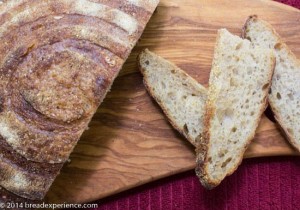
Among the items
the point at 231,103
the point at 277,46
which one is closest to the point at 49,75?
the point at 231,103

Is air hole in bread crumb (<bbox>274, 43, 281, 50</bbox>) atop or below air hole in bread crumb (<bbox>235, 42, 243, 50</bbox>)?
below

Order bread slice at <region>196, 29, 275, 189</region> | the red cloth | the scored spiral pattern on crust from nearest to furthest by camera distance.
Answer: the scored spiral pattern on crust → bread slice at <region>196, 29, 275, 189</region> → the red cloth

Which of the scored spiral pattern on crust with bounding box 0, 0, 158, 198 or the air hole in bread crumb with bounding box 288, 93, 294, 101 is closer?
the scored spiral pattern on crust with bounding box 0, 0, 158, 198

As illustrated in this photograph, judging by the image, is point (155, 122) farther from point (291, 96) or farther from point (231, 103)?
point (291, 96)

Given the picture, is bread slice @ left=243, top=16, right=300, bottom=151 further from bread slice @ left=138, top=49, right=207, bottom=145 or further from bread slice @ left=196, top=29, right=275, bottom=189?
bread slice @ left=138, top=49, right=207, bottom=145

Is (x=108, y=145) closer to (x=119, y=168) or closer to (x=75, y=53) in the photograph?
(x=119, y=168)

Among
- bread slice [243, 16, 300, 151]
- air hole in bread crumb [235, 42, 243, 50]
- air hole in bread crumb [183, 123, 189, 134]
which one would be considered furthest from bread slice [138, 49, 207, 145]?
bread slice [243, 16, 300, 151]

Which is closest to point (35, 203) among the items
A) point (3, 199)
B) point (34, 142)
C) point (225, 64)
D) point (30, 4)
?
point (3, 199)
